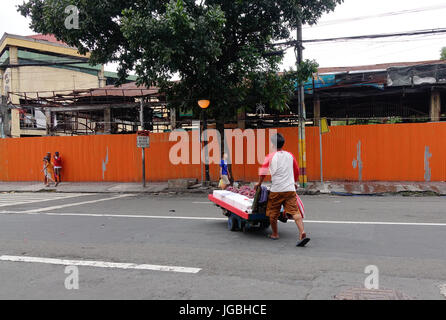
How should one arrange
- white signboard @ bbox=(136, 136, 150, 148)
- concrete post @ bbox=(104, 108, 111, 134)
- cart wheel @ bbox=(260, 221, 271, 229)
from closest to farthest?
1. cart wheel @ bbox=(260, 221, 271, 229)
2. white signboard @ bbox=(136, 136, 150, 148)
3. concrete post @ bbox=(104, 108, 111, 134)

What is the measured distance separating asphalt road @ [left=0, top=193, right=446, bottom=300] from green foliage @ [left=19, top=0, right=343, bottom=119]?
5.66 meters

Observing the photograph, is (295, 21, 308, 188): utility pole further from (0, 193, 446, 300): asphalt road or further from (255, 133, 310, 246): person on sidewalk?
(255, 133, 310, 246): person on sidewalk

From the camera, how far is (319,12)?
13.8 m

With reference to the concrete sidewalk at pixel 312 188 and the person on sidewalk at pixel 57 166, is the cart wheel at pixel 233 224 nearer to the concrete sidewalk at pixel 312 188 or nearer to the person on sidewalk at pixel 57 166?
the concrete sidewalk at pixel 312 188

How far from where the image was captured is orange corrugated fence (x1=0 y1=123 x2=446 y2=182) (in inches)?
570

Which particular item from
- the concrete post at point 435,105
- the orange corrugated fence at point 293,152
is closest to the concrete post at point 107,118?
the orange corrugated fence at point 293,152

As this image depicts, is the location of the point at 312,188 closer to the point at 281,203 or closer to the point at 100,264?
the point at 281,203

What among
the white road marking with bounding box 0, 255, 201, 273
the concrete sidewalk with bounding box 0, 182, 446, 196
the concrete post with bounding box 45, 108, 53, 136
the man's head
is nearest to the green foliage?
the concrete sidewalk with bounding box 0, 182, 446, 196

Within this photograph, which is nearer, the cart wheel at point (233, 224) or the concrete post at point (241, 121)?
the cart wheel at point (233, 224)

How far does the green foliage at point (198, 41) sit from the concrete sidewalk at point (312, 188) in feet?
11.6

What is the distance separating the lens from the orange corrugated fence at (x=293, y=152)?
570 inches

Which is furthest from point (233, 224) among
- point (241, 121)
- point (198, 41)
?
point (241, 121)

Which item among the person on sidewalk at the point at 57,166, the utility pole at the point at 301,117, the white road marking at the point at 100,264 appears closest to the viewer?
the white road marking at the point at 100,264
